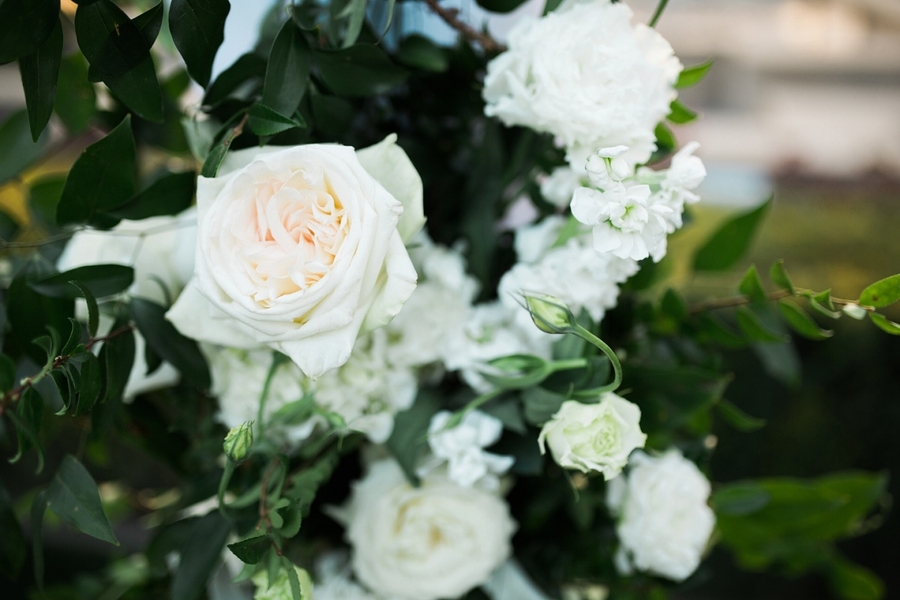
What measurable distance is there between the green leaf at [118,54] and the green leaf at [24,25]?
0.01 metres

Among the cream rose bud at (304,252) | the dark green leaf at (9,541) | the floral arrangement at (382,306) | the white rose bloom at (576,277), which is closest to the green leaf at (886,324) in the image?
the floral arrangement at (382,306)

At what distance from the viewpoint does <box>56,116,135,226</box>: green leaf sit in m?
0.36

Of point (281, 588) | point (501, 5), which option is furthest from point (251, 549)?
point (501, 5)

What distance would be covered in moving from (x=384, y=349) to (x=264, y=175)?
0.45ft

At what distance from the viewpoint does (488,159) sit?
0.46 meters

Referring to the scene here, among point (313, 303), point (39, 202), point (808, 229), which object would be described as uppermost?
point (313, 303)

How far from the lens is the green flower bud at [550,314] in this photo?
0.32 meters

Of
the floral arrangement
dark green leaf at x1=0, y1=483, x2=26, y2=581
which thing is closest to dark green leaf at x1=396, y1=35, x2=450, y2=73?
the floral arrangement

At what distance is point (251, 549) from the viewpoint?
31 centimetres

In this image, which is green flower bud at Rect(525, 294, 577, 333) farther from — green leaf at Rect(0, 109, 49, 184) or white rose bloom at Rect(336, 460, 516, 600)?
green leaf at Rect(0, 109, 49, 184)

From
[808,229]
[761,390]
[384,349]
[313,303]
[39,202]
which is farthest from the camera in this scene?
[808,229]

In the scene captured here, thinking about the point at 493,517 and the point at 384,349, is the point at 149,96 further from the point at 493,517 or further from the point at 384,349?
the point at 493,517

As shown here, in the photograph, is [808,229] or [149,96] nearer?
[149,96]

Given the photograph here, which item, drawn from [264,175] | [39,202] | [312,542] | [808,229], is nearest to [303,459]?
[312,542]
